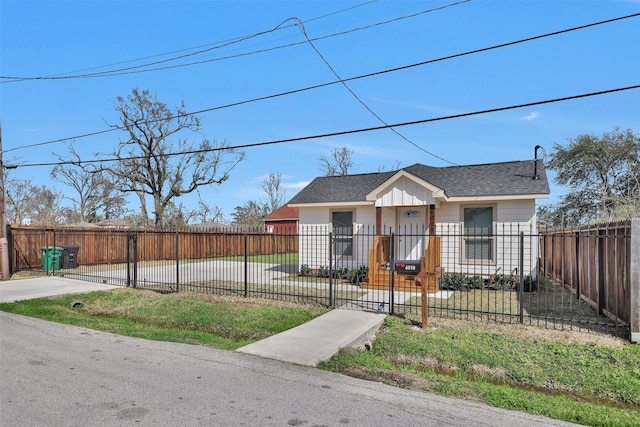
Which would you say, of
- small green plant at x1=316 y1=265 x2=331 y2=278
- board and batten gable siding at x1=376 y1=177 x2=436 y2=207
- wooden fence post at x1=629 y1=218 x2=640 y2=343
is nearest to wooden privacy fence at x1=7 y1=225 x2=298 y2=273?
small green plant at x1=316 y1=265 x2=331 y2=278

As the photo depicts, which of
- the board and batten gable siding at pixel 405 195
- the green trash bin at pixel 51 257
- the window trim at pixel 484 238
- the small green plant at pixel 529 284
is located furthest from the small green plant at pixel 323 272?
the green trash bin at pixel 51 257

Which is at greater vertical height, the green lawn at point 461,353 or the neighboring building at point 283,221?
the neighboring building at point 283,221

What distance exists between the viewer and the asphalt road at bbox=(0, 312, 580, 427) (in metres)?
3.95

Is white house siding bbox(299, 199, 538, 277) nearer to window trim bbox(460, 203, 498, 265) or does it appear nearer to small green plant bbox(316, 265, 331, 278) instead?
window trim bbox(460, 203, 498, 265)

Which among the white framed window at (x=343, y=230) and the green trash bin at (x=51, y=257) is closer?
the white framed window at (x=343, y=230)

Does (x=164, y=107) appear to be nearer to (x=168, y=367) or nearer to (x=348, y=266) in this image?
(x=348, y=266)

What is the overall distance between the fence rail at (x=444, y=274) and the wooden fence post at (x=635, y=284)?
0.9 inches

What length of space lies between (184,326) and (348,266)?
293 inches

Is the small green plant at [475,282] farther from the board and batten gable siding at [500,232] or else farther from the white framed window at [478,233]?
the white framed window at [478,233]

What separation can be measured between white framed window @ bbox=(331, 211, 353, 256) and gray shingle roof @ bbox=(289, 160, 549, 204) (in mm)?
682

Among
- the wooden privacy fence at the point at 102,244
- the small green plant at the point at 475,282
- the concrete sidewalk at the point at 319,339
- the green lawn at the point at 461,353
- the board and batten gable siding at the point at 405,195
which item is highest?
the board and batten gable siding at the point at 405,195

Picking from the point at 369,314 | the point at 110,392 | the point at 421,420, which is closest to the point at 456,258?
the point at 369,314

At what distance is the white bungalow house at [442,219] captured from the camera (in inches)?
487

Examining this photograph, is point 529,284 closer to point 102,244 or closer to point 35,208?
point 102,244
